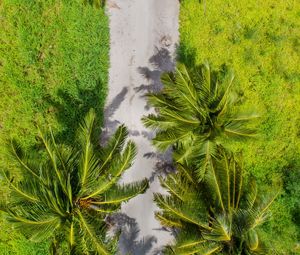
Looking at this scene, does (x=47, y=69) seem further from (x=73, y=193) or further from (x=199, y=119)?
(x=199, y=119)

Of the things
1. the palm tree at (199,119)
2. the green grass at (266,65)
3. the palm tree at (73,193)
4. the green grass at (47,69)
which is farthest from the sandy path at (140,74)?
the palm tree at (73,193)

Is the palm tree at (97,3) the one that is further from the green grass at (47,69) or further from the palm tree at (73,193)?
the palm tree at (73,193)

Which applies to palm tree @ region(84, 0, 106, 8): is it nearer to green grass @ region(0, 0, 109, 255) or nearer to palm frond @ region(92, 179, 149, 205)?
green grass @ region(0, 0, 109, 255)

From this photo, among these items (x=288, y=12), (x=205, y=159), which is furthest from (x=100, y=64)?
(x=288, y=12)

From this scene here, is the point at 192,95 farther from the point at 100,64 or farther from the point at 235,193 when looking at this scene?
the point at 100,64

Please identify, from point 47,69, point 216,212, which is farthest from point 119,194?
point 47,69
